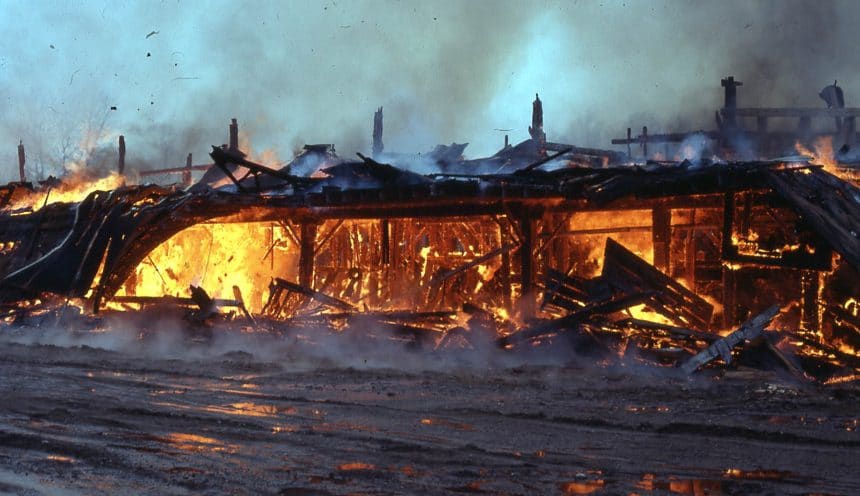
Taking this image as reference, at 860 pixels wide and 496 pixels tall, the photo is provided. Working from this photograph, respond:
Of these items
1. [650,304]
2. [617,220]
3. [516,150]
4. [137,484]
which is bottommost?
[137,484]

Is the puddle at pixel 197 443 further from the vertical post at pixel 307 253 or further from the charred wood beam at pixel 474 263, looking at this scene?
the vertical post at pixel 307 253

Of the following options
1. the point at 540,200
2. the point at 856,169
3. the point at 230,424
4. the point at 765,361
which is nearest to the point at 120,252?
the point at 540,200

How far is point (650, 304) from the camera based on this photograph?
14.1m

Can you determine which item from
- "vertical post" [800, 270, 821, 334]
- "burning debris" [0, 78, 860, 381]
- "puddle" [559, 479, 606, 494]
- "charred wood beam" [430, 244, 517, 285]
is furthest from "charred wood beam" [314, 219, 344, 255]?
"puddle" [559, 479, 606, 494]

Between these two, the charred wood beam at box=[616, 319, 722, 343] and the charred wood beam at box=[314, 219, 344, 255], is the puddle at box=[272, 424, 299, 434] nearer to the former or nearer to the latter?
the charred wood beam at box=[616, 319, 722, 343]

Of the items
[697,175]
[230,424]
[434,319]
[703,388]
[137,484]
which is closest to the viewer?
[137,484]

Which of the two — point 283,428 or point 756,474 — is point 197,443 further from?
point 756,474

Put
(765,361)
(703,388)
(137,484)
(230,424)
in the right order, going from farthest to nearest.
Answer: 1. (765,361)
2. (703,388)
3. (230,424)
4. (137,484)

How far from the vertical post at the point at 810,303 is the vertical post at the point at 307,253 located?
10.5 metres

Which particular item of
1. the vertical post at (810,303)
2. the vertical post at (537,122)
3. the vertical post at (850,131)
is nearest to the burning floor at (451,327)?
the vertical post at (810,303)

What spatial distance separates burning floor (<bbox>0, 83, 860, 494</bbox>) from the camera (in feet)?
23.6

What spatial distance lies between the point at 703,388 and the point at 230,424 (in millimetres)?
6129

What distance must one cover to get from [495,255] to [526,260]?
2.03ft

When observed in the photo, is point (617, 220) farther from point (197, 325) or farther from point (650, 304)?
point (197, 325)
